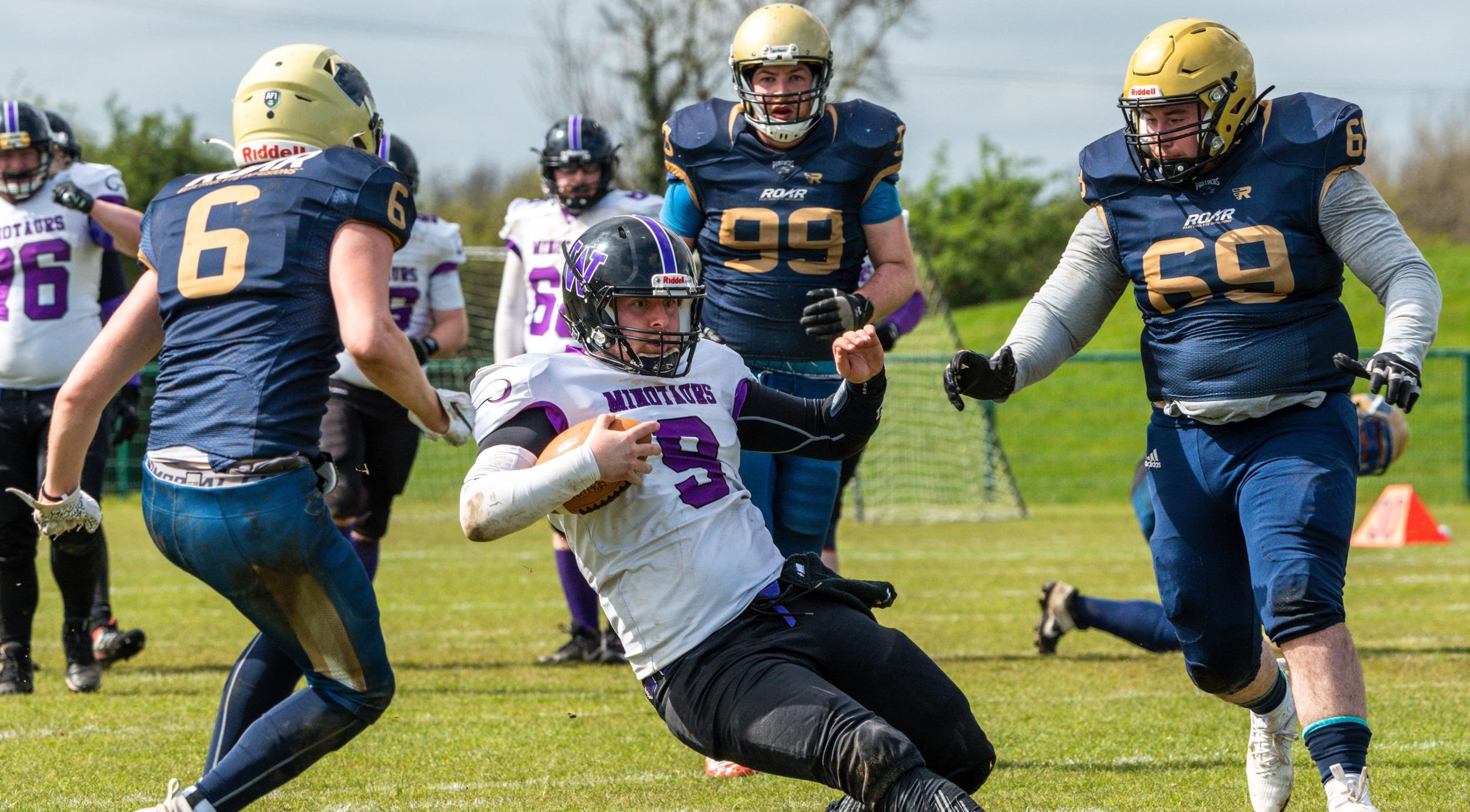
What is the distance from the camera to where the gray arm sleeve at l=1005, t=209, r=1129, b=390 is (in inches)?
154

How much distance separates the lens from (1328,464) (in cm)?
351

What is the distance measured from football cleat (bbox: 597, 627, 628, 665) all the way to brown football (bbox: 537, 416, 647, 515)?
3542 millimetres

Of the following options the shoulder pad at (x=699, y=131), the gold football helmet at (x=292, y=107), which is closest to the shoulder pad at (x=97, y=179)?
the shoulder pad at (x=699, y=131)

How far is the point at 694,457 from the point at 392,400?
3034 millimetres

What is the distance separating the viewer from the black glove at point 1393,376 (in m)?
3.23

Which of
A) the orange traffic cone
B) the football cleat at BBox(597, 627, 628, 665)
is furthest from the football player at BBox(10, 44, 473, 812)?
the orange traffic cone

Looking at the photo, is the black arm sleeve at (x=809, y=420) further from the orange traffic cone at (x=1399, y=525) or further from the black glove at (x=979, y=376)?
the orange traffic cone at (x=1399, y=525)

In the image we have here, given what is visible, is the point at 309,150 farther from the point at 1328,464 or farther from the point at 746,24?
the point at 1328,464

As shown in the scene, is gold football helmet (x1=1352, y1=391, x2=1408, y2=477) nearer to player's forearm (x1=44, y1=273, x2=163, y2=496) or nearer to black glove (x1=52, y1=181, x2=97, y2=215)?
player's forearm (x1=44, y1=273, x2=163, y2=496)

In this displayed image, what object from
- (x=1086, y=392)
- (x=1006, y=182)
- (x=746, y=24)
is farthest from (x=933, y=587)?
(x=1006, y=182)

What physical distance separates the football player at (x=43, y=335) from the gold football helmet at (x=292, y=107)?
8.33 ft

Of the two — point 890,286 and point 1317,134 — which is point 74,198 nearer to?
point 890,286

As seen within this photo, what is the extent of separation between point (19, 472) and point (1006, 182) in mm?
29368

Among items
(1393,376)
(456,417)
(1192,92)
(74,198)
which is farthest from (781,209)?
(74,198)
